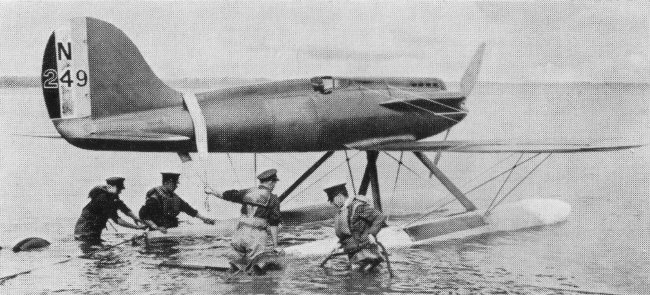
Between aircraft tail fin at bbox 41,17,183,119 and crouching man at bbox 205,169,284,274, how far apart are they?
2887 millimetres

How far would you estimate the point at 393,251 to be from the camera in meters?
12.1

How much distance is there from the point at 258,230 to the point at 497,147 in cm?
495

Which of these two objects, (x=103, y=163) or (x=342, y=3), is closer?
(x=342, y=3)

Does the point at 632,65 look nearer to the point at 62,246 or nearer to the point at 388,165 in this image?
the point at 62,246

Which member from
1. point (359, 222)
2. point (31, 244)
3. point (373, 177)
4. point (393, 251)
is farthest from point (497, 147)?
point (31, 244)

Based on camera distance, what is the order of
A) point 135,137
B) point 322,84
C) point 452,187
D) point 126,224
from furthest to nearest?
point 452,187
point 322,84
point 126,224
point 135,137

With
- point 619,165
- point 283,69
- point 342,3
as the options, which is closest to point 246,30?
point 283,69

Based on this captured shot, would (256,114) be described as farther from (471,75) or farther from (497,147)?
(471,75)

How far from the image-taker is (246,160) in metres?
38.5

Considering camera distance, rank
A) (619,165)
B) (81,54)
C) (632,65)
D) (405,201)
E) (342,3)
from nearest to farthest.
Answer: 1. (81,54)
2. (342,3)
3. (632,65)
4. (405,201)
5. (619,165)

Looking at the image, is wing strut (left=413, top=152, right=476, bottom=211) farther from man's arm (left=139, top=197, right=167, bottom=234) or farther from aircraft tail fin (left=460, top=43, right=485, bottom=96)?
man's arm (left=139, top=197, right=167, bottom=234)

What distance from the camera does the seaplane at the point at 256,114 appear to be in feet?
36.7

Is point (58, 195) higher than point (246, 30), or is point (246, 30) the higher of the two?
point (246, 30)

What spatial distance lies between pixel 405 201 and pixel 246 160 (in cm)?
2141
